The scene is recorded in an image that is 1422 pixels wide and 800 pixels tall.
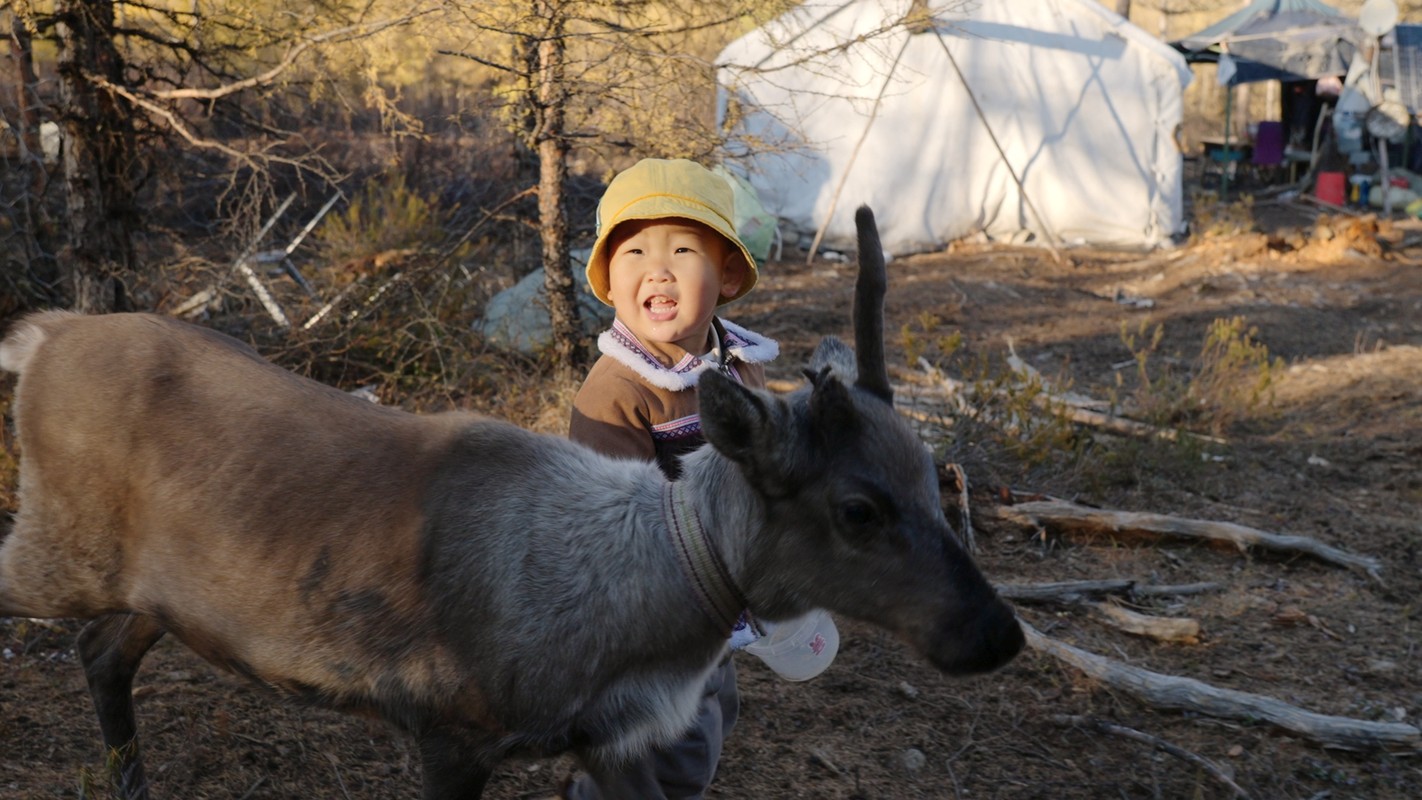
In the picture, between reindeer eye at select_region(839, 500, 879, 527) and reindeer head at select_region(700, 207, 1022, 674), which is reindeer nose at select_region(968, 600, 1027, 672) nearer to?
reindeer head at select_region(700, 207, 1022, 674)

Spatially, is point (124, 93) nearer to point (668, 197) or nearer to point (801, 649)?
point (668, 197)

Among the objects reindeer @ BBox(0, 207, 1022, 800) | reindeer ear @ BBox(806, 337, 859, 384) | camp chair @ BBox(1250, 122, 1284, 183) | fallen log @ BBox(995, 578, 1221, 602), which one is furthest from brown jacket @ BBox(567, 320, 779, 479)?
camp chair @ BBox(1250, 122, 1284, 183)

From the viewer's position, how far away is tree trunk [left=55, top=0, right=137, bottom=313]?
593 centimetres

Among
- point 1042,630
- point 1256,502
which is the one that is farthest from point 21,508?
point 1256,502

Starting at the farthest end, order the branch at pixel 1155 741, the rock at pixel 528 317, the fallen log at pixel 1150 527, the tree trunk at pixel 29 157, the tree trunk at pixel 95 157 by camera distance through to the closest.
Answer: the rock at pixel 528 317 < the tree trunk at pixel 29 157 < the tree trunk at pixel 95 157 < the fallen log at pixel 1150 527 < the branch at pixel 1155 741

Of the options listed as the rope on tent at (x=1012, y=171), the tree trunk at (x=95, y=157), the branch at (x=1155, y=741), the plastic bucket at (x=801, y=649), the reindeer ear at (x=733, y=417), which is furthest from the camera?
the rope on tent at (x=1012, y=171)

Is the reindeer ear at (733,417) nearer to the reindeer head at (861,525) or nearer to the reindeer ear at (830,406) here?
the reindeer head at (861,525)

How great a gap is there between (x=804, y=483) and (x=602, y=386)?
0.75 meters

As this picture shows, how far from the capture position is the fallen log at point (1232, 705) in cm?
403

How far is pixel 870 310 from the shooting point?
274 cm

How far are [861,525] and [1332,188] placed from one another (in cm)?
1980

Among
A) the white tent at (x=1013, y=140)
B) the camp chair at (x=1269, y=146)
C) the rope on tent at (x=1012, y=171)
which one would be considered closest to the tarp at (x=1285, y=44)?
the camp chair at (x=1269, y=146)

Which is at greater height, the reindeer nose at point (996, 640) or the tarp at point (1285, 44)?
the tarp at point (1285, 44)

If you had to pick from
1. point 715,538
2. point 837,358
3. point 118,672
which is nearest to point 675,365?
point 837,358
